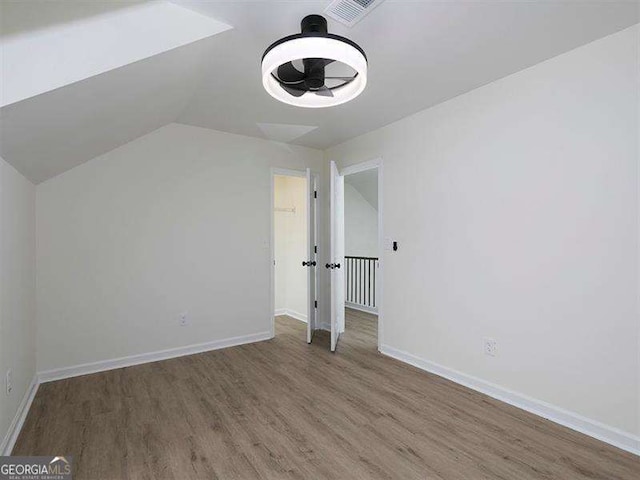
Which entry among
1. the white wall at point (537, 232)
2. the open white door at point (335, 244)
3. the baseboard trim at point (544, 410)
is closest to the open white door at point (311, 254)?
the open white door at point (335, 244)

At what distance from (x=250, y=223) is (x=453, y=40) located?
294 centimetres

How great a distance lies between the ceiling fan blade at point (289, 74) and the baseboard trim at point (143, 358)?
3.12 m

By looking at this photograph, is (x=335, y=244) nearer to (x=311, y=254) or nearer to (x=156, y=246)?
(x=311, y=254)

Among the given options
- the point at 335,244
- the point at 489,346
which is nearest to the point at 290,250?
the point at 335,244

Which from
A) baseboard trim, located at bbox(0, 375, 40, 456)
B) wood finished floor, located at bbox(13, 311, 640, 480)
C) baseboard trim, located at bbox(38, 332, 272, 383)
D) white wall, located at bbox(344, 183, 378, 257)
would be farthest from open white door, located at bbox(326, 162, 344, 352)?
baseboard trim, located at bbox(0, 375, 40, 456)

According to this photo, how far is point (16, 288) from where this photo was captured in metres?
2.39

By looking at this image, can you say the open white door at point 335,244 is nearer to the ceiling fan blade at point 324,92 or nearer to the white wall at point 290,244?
the white wall at point 290,244

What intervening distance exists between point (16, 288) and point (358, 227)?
5.52m

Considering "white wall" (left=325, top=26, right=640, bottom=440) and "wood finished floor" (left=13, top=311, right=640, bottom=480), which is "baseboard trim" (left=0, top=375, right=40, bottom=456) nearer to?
"wood finished floor" (left=13, top=311, right=640, bottom=480)

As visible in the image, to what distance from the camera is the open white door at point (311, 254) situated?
4.34 m

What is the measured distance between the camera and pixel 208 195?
4004 mm

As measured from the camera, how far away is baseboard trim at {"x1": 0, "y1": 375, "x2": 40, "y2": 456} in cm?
205

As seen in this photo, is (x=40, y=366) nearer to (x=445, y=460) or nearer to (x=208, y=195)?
(x=208, y=195)

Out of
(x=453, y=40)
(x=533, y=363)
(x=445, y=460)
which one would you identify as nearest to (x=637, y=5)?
(x=453, y=40)
